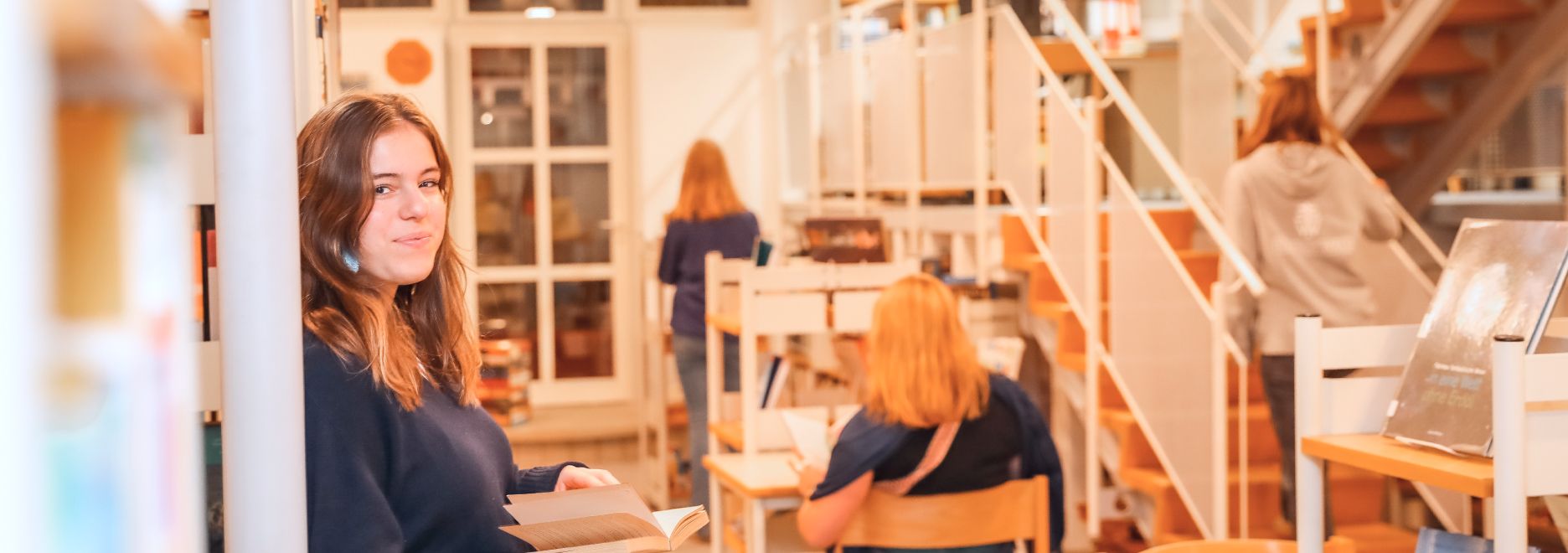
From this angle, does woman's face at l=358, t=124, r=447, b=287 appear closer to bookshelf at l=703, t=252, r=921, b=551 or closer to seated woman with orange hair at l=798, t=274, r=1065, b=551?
seated woman with orange hair at l=798, t=274, r=1065, b=551

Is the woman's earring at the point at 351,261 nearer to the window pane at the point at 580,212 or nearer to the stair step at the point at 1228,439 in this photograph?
the stair step at the point at 1228,439

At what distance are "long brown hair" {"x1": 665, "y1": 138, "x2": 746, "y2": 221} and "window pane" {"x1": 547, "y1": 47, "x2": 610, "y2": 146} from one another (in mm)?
3346

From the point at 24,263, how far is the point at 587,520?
4.00 ft

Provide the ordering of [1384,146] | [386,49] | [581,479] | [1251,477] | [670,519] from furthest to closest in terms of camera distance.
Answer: [386,49] < [1384,146] < [1251,477] < [581,479] < [670,519]

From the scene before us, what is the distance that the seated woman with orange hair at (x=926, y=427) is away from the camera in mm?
2990

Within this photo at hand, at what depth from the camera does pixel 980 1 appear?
5684 mm

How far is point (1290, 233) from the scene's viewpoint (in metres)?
4.10

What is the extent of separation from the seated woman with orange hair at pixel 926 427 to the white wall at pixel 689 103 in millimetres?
5505

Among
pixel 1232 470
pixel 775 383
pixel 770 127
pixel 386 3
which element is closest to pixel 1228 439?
pixel 1232 470

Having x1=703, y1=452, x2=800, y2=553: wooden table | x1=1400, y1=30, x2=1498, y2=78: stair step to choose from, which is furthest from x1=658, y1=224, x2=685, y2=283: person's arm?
x1=1400, y1=30, x2=1498, y2=78: stair step

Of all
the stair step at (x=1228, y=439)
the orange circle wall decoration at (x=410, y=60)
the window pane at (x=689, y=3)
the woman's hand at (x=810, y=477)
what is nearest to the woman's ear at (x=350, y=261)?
the woman's hand at (x=810, y=477)

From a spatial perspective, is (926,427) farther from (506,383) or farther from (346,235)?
(506,383)

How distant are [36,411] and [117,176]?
0.13ft

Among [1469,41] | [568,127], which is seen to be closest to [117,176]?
[1469,41]
